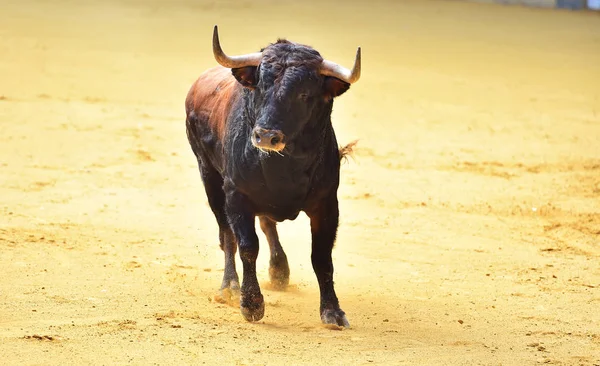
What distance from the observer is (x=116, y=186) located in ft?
35.7

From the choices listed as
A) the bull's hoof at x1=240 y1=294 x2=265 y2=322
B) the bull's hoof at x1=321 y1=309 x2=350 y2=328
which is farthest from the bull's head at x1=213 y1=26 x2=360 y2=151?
the bull's hoof at x1=321 y1=309 x2=350 y2=328

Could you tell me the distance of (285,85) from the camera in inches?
260

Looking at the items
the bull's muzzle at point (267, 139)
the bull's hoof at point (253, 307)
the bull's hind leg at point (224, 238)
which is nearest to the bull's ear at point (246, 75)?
the bull's muzzle at point (267, 139)

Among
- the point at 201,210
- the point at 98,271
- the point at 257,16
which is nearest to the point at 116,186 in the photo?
the point at 201,210

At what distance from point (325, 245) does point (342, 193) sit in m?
4.02

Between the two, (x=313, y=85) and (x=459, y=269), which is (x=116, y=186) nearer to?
(x=459, y=269)

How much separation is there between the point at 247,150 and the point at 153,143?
231 inches

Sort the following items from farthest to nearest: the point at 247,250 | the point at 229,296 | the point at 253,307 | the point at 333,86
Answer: the point at 229,296
the point at 247,250
the point at 253,307
the point at 333,86

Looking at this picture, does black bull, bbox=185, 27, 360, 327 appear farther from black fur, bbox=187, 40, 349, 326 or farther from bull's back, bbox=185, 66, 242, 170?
bull's back, bbox=185, 66, 242, 170

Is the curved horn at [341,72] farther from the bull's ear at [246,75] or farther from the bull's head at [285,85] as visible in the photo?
the bull's ear at [246,75]

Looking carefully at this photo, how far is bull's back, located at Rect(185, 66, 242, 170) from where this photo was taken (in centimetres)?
766

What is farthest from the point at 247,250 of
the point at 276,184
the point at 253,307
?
the point at 276,184

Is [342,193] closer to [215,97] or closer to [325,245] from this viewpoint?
[215,97]

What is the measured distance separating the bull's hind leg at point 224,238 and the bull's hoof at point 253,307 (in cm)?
66
